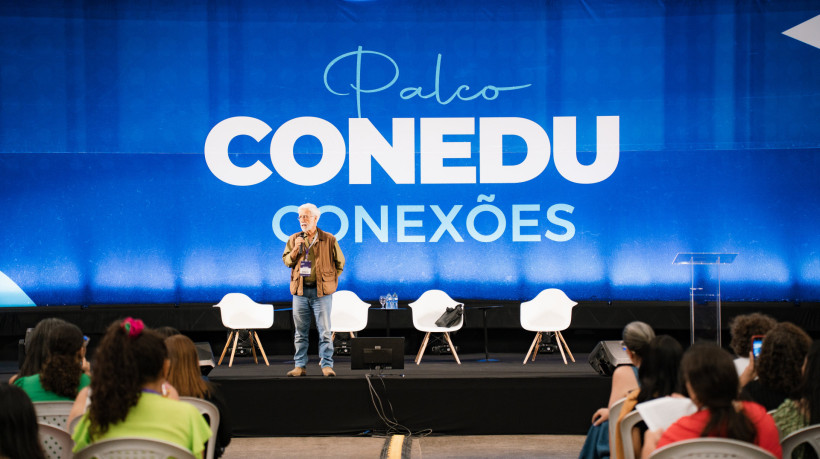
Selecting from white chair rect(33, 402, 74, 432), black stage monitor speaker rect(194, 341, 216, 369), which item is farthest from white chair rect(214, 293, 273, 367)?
white chair rect(33, 402, 74, 432)

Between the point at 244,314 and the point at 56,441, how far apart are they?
5.68m

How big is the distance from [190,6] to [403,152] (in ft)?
9.94

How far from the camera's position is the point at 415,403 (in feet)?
21.1

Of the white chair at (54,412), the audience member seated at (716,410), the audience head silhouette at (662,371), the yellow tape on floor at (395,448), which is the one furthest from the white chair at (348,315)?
the audience member seated at (716,410)

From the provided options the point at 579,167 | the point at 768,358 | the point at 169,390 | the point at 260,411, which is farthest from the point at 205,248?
the point at 768,358

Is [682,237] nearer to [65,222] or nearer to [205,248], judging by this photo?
[205,248]

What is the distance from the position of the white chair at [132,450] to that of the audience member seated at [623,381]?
2017mm

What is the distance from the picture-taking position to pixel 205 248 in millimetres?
9266

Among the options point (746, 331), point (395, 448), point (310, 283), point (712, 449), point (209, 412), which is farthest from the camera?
point (310, 283)

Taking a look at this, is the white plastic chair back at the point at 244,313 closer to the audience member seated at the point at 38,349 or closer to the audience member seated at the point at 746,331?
the audience member seated at the point at 38,349

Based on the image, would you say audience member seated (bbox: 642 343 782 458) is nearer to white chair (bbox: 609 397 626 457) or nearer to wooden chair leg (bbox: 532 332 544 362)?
white chair (bbox: 609 397 626 457)

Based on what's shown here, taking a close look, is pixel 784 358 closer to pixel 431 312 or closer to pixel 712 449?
pixel 712 449

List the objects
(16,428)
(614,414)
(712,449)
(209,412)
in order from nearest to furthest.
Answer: (16,428), (712,449), (209,412), (614,414)

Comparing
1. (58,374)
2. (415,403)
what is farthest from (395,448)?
(58,374)
